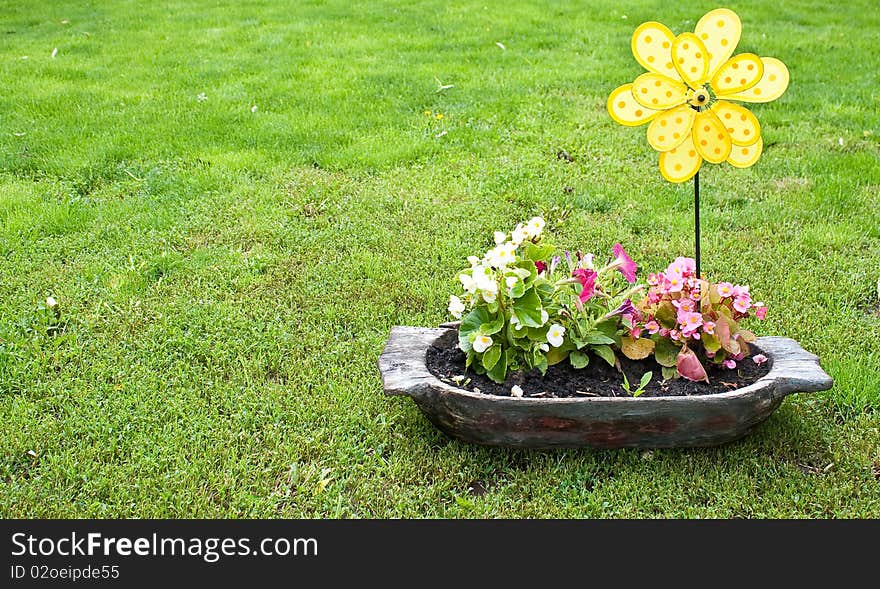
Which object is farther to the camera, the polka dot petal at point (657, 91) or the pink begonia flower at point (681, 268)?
the pink begonia flower at point (681, 268)

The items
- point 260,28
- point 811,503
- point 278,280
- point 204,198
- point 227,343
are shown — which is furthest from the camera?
point 260,28

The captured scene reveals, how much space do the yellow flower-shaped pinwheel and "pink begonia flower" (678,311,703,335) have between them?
1.55 feet

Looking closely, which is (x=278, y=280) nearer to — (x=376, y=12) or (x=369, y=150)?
(x=369, y=150)

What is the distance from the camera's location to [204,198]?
4797 millimetres

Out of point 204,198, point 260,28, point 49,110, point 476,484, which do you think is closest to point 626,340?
point 476,484

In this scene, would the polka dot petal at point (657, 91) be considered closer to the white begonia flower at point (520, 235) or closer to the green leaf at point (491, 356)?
the white begonia flower at point (520, 235)

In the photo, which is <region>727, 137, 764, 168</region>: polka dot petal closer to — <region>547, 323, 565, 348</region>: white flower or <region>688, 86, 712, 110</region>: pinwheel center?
<region>688, 86, 712, 110</region>: pinwheel center

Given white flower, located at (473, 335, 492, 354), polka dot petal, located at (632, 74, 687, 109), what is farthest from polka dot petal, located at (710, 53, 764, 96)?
white flower, located at (473, 335, 492, 354)

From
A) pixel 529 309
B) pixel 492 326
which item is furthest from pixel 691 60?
pixel 492 326

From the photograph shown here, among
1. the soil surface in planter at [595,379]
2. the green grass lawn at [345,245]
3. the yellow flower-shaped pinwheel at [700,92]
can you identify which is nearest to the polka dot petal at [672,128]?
the yellow flower-shaped pinwheel at [700,92]

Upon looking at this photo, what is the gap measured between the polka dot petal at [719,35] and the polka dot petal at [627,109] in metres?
0.24

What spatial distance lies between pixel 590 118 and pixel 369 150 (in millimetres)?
1641

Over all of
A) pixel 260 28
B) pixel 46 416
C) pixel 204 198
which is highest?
pixel 260 28

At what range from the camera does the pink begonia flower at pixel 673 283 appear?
292cm
